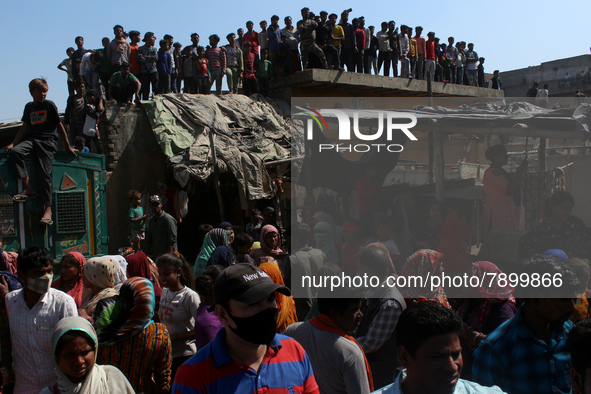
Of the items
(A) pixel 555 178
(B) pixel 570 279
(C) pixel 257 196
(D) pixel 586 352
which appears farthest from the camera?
(C) pixel 257 196

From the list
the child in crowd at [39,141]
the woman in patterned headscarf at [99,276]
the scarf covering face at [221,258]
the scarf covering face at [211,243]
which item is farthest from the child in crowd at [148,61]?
the woman in patterned headscarf at [99,276]

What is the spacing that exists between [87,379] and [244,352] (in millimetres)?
996

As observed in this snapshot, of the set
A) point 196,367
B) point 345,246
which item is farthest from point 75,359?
point 345,246

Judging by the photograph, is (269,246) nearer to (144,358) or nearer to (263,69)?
(144,358)

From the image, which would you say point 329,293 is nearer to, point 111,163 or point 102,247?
point 102,247

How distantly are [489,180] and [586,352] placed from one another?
381 cm

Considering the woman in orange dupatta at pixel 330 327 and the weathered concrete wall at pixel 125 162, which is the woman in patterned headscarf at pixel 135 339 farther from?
the weathered concrete wall at pixel 125 162

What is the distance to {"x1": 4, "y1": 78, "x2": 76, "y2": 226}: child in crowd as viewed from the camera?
676 cm

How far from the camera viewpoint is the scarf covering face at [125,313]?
3.04 meters

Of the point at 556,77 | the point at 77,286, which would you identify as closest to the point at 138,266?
the point at 77,286

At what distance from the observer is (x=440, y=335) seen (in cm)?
199

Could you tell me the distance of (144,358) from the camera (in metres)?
3.08

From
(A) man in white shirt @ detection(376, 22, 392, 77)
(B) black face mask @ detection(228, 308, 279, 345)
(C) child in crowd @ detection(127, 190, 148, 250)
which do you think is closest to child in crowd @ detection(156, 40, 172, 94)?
(C) child in crowd @ detection(127, 190, 148, 250)

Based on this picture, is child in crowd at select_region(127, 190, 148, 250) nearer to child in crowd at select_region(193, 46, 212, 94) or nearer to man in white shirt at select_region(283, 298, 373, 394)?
child in crowd at select_region(193, 46, 212, 94)
